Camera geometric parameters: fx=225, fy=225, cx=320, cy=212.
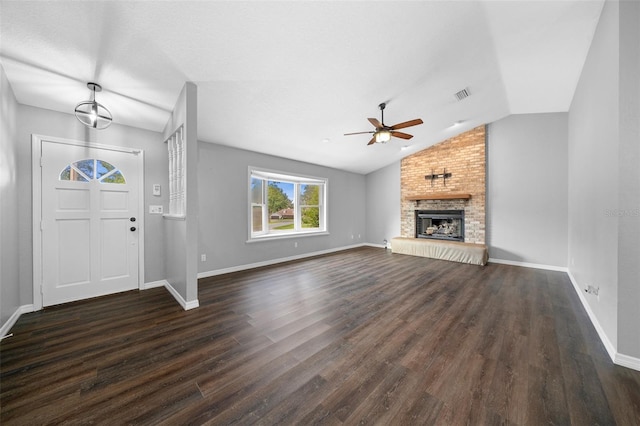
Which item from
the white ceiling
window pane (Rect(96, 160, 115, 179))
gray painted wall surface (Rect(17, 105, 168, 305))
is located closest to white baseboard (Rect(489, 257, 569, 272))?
the white ceiling

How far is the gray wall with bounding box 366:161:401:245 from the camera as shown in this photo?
272 inches

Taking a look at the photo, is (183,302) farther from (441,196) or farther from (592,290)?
(441,196)

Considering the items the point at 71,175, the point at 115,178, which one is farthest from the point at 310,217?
the point at 71,175

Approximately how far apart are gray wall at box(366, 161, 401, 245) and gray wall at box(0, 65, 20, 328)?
713 centimetres

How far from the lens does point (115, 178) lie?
3.25 metres

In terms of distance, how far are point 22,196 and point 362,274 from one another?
4.74 metres

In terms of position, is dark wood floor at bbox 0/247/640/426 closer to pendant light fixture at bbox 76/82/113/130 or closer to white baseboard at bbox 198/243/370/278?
white baseboard at bbox 198/243/370/278

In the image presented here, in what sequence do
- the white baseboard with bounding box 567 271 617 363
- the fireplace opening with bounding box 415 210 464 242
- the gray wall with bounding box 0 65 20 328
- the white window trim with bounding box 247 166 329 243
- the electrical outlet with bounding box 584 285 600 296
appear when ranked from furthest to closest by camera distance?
the fireplace opening with bounding box 415 210 464 242
the white window trim with bounding box 247 166 329 243
the electrical outlet with bounding box 584 285 600 296
the gray wall with bounding box 0 65 20 328
the white baseboard with bounding box 567 271 617 363

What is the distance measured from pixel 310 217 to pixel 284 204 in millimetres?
902

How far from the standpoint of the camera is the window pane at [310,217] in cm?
614

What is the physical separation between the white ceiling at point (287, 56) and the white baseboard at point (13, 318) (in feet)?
7.86

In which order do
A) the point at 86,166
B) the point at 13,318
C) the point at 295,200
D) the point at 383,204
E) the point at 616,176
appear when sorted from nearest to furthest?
the point at 616,176, the point at 13,318, the point at 86,166, the point at 295,200, the point at 383,204

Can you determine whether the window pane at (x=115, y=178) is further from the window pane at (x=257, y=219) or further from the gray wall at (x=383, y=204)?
the gray wall at (x=383, y=204)

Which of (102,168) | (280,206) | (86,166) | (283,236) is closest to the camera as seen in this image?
(86,166)
